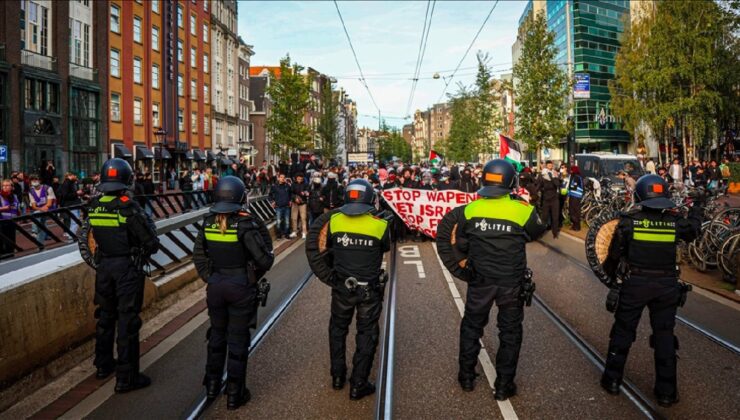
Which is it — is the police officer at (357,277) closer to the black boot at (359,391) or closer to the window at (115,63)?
the black boot at (359,391)

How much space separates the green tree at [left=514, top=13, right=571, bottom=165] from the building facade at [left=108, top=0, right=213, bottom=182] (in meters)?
18.7

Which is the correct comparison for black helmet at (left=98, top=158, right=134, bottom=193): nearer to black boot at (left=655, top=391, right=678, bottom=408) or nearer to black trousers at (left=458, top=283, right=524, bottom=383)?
black trousers at (left=458, top=283, right=524, bottom=383)

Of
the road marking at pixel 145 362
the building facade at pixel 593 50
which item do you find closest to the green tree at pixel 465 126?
the building facade at pixel 593 50

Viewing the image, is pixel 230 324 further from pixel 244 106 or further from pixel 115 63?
pixel 244 106

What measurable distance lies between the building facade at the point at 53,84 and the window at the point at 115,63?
1.39m

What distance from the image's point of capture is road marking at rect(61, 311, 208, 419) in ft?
15.2

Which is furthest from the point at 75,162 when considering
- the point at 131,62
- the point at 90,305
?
the point at 90,305

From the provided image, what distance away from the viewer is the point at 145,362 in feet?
18.9

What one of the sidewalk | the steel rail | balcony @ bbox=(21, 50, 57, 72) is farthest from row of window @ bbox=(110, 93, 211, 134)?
the sidewalk

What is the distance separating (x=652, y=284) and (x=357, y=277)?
97.6 inches

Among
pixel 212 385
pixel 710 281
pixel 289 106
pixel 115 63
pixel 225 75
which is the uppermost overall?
pixel 225 75

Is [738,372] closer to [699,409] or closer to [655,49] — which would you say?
[699,409]

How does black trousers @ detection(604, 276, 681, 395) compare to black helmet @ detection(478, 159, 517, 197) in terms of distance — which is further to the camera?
black helmet @ detection(478, 159, 517, 197)

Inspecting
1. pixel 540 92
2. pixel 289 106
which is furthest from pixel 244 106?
pixel 540 92
